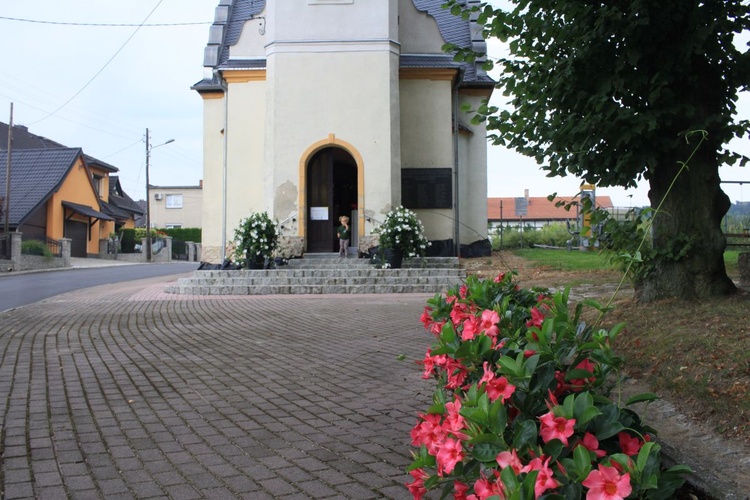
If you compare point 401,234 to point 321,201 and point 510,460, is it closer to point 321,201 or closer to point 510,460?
point 321,201

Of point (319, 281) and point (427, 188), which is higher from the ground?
point (427, 188)

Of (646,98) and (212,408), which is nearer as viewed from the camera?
(212,408)

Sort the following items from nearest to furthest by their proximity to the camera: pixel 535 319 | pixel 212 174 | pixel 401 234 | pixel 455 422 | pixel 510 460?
pixel 510 460 < pixel 455 422 < pixel 535 319 < pixel 401 234 < pixel 212 174

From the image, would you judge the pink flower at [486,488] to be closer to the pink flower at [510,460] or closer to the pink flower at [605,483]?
the pink flower at [510,460]

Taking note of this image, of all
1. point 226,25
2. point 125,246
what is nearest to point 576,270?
point 226,25

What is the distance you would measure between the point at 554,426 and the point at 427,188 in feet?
63.5

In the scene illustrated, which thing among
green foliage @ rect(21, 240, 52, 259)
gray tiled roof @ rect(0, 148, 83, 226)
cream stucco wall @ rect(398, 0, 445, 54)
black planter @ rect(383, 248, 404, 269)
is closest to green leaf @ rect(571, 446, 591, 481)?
black planter @ rect(383, 248, 404, 269)

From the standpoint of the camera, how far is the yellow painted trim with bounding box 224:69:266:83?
2108 cm

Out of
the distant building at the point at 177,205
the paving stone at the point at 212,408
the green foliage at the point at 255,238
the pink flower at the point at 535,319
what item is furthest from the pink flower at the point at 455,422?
the distant building at the point at 177,205

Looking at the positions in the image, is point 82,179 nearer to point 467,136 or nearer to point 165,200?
point 165,200

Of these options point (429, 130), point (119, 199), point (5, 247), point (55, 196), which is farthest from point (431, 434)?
point (119, 199)

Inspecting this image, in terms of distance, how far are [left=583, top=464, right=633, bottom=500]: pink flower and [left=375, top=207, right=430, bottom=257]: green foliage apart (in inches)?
597

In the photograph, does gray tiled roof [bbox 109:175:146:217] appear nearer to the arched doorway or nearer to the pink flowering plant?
the arched doorway

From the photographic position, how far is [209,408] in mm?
5074
